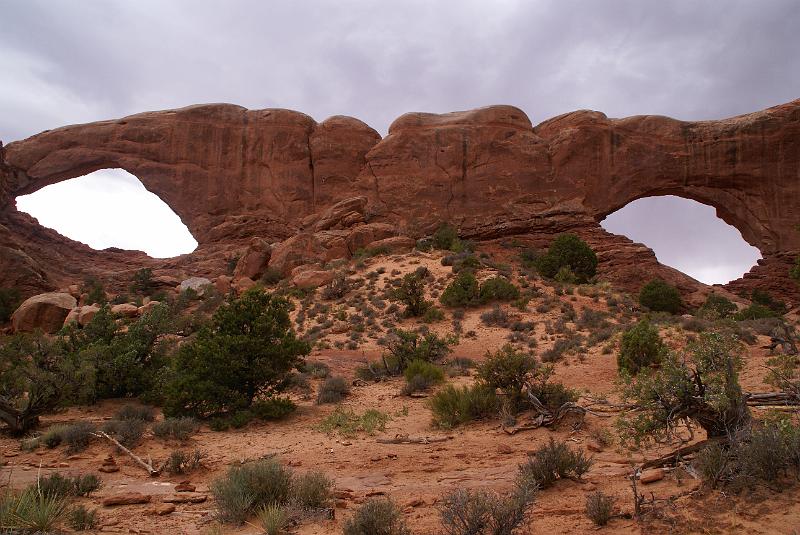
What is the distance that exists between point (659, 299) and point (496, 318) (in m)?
10.0

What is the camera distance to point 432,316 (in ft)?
67.0

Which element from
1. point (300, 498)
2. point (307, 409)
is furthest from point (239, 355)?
point (300, 498)

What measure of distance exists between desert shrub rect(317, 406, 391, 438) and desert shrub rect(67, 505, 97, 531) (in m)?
4.35

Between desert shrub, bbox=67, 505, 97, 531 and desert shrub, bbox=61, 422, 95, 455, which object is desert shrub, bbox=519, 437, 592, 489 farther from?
desert shrub, bbox=61, 422, 95, 455

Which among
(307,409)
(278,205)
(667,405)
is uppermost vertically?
(278,205)

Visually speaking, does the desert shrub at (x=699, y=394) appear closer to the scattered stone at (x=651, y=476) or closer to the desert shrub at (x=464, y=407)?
the scattered stone at (x=651, y=476)

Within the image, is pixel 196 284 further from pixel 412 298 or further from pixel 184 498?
pixel 184 498

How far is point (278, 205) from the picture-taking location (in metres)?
36.9

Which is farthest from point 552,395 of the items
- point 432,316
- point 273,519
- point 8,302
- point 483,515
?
point 8,302

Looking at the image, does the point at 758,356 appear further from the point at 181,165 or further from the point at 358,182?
the point at 181,165

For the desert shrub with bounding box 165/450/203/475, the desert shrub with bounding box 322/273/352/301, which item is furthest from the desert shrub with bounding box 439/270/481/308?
the desert shrub with bounding box 165/450/203/475

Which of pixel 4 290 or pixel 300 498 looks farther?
pixel 4 290

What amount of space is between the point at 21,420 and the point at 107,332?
4.69 metres

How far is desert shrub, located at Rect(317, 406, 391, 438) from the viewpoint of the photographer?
8742 mm
